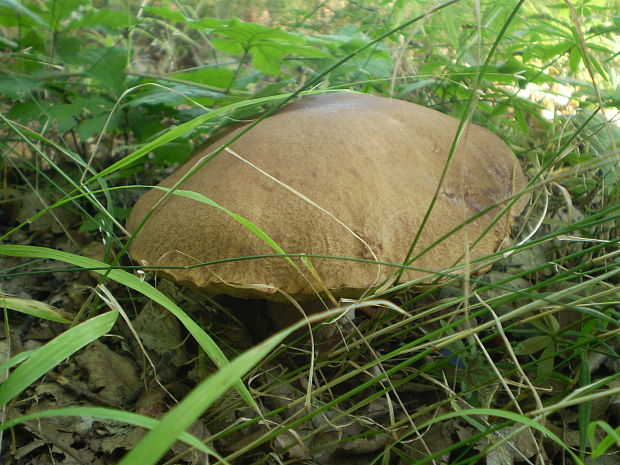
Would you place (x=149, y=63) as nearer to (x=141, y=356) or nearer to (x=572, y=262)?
(x=141, y=356)

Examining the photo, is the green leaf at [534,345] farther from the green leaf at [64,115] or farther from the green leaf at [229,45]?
the green leaf at [64,115]

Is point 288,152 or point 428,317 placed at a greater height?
point 288,152

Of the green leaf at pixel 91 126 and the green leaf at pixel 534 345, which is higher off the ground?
the green leaf at pixel 91 126

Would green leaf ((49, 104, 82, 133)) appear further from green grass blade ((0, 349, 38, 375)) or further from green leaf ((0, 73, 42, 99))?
green grass blade ((0, 349, 38, 375))

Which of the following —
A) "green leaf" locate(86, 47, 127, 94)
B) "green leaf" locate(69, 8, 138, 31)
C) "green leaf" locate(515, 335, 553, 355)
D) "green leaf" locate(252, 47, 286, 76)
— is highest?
"green leaf" locate(69, 8, 138, 31)

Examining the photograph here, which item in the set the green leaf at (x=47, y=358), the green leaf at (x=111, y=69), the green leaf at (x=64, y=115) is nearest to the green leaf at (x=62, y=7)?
the green leaf at (x=111, y=69)

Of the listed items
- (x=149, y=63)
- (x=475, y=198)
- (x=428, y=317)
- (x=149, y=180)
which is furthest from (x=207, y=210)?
(x=149, y=63)

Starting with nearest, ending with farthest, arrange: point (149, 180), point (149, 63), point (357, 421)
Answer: point (357, 421) → point (149, 180) → point (149, 63)

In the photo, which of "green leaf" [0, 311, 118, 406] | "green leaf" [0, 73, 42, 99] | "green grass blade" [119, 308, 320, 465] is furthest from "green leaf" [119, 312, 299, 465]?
"green leaf" [0, 73, 42, 99]
